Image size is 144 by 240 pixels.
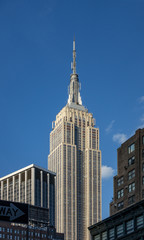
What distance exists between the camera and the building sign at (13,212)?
56.1 metres

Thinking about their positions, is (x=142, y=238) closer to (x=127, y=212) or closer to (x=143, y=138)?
A: (x=127, y=212)

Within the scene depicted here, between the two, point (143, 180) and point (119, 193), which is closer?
point (143, 180)

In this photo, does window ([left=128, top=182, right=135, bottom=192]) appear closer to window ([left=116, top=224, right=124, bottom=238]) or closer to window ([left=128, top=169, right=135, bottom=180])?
window ([left=128, top=169, right=135, bottom=180])

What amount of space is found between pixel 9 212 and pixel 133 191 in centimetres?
3626

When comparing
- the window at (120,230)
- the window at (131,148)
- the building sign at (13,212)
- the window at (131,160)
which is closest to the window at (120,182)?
the window at (131,160)

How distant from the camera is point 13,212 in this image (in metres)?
56.5

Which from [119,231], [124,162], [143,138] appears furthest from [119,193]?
[119,231]

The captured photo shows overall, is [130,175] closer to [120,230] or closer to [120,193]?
[120,193]

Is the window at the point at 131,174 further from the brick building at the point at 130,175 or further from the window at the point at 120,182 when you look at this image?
the window at the point at 120,182

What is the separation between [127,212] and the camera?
75688mm

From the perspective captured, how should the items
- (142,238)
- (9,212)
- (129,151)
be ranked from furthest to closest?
(129,151), (142,238), (9,212)

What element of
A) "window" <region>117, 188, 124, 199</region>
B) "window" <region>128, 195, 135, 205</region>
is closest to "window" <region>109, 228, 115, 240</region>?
"window" <region>128, 195, 135, 205</region>

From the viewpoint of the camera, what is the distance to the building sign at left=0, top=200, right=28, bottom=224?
5606 centimetres

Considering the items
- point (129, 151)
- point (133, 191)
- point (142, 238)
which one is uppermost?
point (129, 151)
